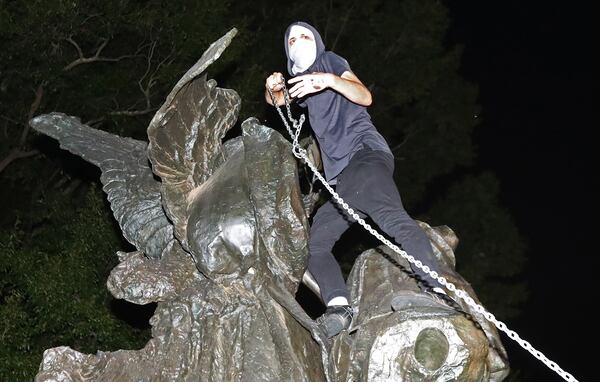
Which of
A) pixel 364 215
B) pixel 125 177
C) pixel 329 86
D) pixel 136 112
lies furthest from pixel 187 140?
pixel 136 112

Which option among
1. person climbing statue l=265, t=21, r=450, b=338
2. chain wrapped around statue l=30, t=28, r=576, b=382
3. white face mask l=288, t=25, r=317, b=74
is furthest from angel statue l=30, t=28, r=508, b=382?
white face mask l=288, t=25, r=317, b=74

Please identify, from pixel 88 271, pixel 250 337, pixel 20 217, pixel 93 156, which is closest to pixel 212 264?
pixel 250 337

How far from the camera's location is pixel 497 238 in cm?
1686

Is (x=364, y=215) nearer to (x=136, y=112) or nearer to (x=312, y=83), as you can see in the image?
(x=312, y=83)

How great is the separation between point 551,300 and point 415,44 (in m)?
12.6

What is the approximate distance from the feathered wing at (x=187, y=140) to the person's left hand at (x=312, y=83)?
55cm

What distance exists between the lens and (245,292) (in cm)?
415

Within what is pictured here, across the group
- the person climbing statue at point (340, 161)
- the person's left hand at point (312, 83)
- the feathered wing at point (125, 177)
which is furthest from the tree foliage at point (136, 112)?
the person's left hand at point (312, 83)

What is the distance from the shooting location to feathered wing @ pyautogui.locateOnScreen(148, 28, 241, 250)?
13.8ft

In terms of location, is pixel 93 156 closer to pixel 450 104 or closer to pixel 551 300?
pixel 450 104

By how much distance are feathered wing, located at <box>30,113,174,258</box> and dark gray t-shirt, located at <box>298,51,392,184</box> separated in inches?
36.4

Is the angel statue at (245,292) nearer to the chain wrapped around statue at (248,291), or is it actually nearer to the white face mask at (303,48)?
the chain wrapped around statue at (248,291)

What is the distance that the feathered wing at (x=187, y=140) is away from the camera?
422cm

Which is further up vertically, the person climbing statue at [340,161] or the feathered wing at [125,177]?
the person climbing statue at [340,161]
